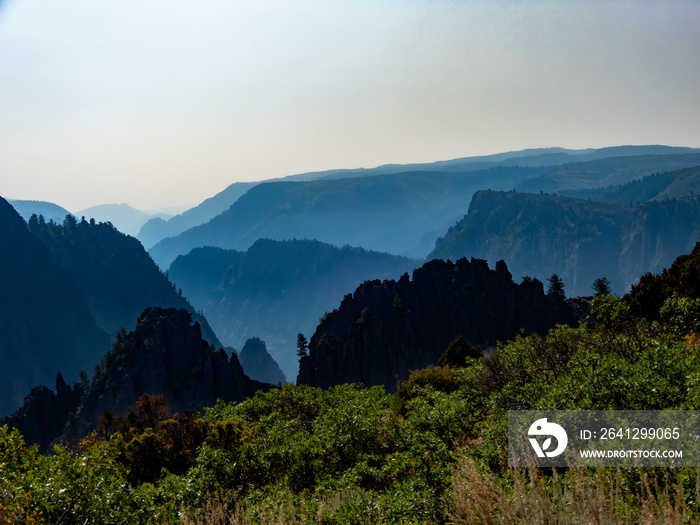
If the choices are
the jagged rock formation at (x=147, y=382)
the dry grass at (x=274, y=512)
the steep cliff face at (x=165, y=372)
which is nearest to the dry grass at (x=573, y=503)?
the dry grass at (x=274, y=512)

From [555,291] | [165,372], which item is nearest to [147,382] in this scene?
[165,372]

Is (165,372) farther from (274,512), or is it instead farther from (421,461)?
(421,461)

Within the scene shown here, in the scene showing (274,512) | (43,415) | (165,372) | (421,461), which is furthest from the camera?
(165,372)

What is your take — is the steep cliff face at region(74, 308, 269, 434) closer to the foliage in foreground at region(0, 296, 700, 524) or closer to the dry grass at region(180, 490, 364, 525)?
the foliage in foreground at region(0, 296, 700, 524)

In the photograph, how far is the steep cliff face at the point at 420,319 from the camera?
111 m

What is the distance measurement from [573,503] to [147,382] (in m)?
106

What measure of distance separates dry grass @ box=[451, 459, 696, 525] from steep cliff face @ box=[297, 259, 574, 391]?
4020 inches

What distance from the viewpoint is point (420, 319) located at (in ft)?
391

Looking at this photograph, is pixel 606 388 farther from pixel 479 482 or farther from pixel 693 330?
pixel 693 330

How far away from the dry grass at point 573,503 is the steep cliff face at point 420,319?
10211 centimetres

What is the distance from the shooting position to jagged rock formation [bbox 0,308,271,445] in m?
97.5

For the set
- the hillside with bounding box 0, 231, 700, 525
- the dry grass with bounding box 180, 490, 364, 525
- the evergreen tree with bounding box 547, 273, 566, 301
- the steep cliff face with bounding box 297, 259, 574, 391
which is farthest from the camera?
the evergreen tree with bounding box 547, 273, 566, 301

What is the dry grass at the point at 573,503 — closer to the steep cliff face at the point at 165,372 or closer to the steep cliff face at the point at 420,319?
the steep cliff face at the point at 165,372

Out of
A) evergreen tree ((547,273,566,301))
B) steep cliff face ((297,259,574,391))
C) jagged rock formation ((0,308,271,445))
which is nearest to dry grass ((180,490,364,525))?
jagged rock formation ((0,308,271,445))
